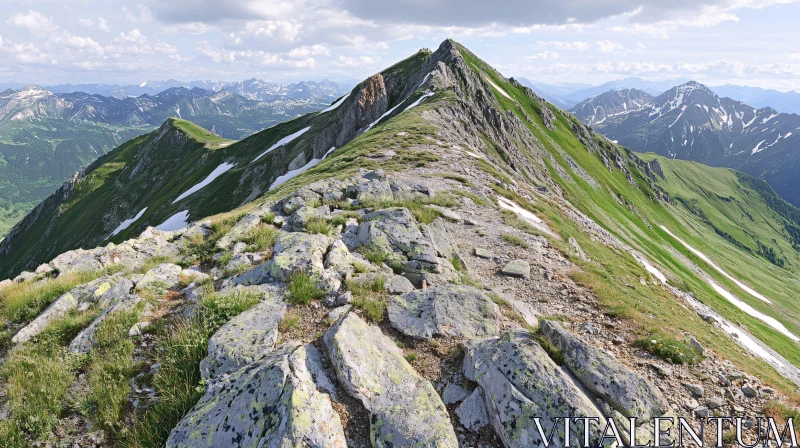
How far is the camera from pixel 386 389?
20.2 feet

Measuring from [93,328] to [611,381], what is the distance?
1070 centimetres

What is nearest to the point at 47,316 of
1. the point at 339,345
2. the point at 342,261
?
the point at 342,261

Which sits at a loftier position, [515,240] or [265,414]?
[265,414]

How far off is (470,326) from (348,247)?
558 cm

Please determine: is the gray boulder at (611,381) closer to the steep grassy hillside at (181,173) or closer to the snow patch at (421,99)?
the snow patch at (421,99)

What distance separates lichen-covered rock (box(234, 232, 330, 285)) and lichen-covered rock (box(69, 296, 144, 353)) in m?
2.38

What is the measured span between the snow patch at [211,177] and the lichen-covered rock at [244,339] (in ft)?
250

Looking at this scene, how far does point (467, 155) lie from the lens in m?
34.8

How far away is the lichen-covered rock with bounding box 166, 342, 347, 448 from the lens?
16.8 feet

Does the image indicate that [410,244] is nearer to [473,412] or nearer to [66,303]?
[473,412]

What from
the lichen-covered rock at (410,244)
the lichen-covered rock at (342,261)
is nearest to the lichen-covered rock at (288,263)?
the lichen-covered rock at (342,261)

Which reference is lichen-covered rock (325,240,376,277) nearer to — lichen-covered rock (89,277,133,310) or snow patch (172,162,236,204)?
lichen-covered rock (89,277,133,310)

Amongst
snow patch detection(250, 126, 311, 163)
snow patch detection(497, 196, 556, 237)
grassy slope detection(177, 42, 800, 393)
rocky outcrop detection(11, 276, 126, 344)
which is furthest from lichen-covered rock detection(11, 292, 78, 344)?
snow patch detection(250, 126, 311, 163)

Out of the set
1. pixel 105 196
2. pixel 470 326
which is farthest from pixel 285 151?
pixel 105 196
